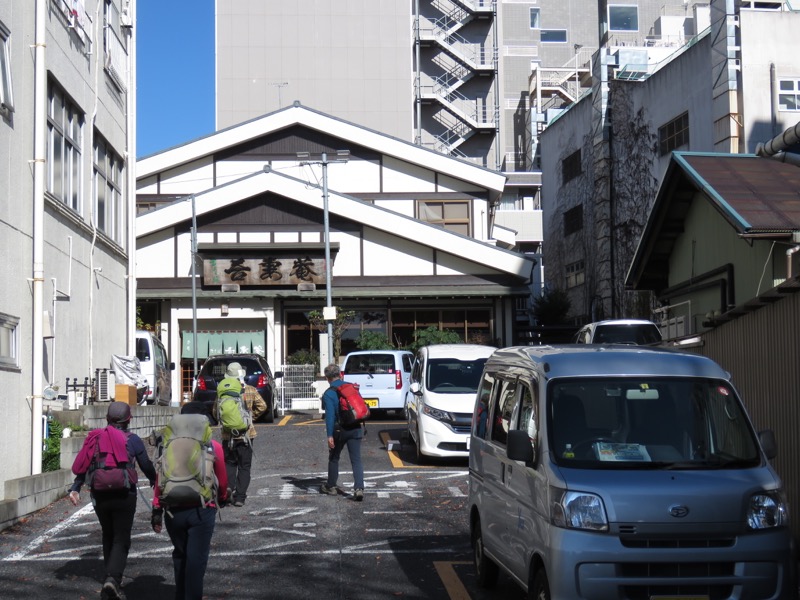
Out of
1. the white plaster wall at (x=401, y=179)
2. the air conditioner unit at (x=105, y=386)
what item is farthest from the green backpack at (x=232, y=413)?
the white plaster wall at (x=401, y=179)

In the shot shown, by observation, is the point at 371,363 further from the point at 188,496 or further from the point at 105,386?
the point at 188,496

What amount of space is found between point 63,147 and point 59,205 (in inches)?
53.9

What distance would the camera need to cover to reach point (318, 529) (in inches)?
463

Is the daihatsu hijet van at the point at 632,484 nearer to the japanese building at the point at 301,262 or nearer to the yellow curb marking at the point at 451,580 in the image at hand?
the yellow curb marking at the point at 451,580

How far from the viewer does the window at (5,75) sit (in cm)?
1292

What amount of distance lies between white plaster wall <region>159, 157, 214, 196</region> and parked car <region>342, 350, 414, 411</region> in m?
14.5

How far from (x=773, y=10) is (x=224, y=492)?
2941 cm

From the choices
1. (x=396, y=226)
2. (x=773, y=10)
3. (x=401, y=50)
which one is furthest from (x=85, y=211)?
(x=401, y=50)

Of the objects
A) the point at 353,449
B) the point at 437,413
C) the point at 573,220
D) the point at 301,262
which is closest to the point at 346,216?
the point at 301,262

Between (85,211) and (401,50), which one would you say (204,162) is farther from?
(85,211)

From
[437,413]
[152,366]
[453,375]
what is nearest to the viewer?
[437,413]

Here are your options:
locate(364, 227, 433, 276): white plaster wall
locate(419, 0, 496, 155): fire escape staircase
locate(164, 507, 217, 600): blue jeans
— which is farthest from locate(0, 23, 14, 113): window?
locate(419, 0, 496, 155): fire escape staircase

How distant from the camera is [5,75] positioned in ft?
42.7

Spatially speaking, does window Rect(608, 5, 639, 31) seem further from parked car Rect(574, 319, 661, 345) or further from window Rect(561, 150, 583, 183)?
parked car Rect(574, 319, 661, 345)
